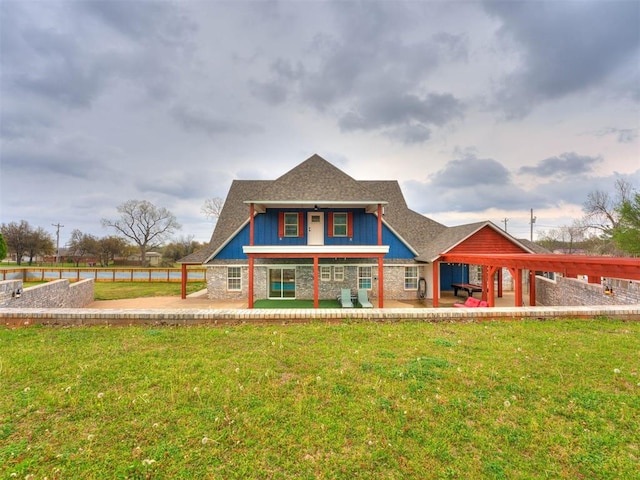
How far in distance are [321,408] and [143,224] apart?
190 ft

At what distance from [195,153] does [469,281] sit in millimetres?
21802

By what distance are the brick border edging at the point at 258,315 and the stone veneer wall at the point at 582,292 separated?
12.3 ft

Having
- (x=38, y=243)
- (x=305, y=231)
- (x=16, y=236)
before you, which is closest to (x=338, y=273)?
(x=305, y=231)

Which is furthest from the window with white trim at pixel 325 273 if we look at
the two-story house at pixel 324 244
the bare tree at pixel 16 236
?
the bare tree at pixel 16 236

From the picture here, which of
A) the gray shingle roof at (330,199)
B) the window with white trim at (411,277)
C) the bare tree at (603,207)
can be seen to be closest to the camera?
the gray shingle roof at (330,199)

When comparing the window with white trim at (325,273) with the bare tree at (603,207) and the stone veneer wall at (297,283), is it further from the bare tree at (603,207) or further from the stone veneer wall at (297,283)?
the bare tree at (603,207)

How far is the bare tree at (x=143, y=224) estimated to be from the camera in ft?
164

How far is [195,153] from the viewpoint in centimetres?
2175

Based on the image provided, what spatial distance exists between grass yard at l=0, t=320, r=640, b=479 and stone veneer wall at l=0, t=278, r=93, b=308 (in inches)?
255

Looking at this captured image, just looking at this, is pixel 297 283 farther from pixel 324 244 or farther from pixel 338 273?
pixel 324 244

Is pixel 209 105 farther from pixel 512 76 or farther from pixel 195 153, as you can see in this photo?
pixel 512 76

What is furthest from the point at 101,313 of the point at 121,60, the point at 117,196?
the point at 117,196

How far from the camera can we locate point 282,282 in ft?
53.3

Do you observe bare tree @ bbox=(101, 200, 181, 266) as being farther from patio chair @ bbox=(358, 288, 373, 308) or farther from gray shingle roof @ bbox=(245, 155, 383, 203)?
patio chair @ bbox=(358, 288, 373, 308)
